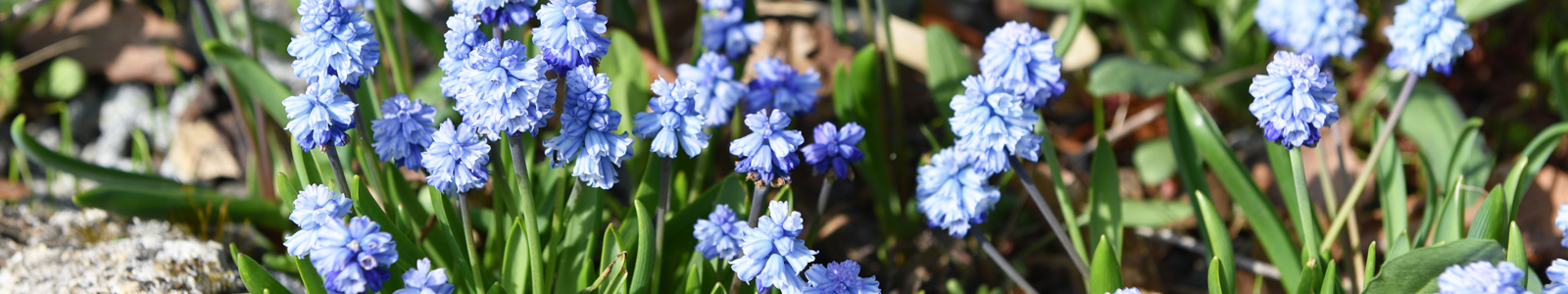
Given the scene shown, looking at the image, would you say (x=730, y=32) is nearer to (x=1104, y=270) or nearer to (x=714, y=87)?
(x=714, y=87)

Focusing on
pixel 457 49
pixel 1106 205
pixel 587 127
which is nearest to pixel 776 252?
pixel 587 127

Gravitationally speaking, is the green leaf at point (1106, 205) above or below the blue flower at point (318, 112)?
below

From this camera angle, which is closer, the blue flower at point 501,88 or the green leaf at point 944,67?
the blue flower at point 501,88

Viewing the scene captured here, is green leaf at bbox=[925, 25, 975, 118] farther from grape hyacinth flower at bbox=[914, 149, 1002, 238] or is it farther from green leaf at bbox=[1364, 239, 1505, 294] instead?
green leaf at bbox=[1364, 239, 1505, 294]

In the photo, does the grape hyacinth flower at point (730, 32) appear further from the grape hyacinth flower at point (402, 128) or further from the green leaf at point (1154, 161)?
the green leaf at point (1154, 161)

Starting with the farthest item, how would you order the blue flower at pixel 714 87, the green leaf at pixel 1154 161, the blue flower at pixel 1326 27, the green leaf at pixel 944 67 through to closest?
the green leaf at pixel 1154 161
the green leaf at pixel 944 67
the blue flower at pixel 1326 27
the blue flower at pixel 714 87

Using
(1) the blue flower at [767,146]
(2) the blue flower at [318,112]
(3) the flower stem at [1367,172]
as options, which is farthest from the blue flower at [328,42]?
(3) the flower stem at [1367,172]

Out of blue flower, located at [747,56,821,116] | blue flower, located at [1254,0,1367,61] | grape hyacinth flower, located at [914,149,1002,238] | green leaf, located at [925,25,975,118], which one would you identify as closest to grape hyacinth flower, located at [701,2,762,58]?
blue flower, located at [747,56,821,116]

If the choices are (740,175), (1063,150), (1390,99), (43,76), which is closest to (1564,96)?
(1390,99)
